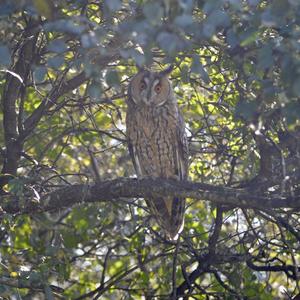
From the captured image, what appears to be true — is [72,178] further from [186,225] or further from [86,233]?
[186,225]

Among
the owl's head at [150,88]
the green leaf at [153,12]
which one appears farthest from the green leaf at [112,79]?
the owl's head at [150,88]

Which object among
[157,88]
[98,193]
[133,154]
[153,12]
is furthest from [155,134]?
[153,12]

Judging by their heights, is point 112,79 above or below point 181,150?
below

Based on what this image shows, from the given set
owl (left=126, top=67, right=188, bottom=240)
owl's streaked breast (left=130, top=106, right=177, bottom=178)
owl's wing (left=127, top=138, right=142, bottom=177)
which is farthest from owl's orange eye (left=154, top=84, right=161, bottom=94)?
owl's wing (left=127, top=138, right=142, bottom=177)

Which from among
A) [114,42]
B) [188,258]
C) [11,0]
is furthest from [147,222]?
[11,0]

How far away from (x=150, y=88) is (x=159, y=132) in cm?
34

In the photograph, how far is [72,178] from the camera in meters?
6.05

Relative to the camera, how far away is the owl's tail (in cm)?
474

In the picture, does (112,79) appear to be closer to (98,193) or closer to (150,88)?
(98,193)

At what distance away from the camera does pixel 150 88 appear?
476 cm

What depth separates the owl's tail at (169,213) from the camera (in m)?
4.74

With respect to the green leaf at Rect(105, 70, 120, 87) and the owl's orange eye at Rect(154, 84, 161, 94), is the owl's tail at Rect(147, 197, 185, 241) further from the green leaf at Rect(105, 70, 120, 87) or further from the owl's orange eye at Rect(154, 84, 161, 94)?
the green leaf at Rect(105, 70, 120, 87)

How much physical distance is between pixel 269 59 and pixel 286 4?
20 cm

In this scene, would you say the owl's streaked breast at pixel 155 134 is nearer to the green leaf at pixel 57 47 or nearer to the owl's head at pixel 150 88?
the owl's head at pixel 150 88
